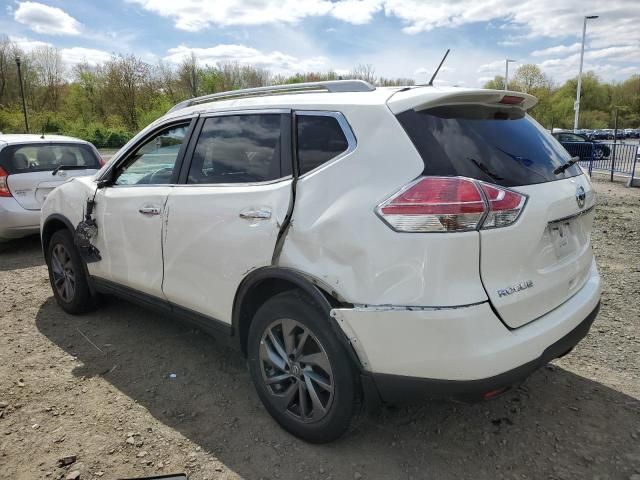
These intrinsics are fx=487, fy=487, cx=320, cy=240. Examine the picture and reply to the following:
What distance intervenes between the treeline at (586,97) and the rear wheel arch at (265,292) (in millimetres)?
64603

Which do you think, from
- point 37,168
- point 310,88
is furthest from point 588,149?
point 310,88

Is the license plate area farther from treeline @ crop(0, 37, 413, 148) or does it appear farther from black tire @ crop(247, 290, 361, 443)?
treeline @ crop(0, 37, 413, 148)

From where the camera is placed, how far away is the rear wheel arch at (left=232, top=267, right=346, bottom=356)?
88.5 inches

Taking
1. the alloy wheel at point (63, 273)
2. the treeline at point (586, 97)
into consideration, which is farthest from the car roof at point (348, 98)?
the treeline at point (586, 97)

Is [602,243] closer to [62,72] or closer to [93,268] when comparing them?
[93,268]

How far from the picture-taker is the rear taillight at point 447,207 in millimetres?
2000

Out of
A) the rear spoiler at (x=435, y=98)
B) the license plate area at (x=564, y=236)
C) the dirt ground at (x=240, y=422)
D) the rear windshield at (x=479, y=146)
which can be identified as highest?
the rear spoiler at (x=435, y=98)

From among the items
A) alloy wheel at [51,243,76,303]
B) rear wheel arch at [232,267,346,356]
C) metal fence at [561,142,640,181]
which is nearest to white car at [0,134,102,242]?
alloy wheel at [51,243,76,303]

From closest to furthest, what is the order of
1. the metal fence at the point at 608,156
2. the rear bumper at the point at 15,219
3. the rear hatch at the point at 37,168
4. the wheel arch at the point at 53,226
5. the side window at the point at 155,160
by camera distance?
1. the side window at the point at 155,160
2. the wheel arch at the point at 53,226
3. the rear bumper at the point at 15,219
4. the rear hatch at the point at 37,168
5. the metal fence at the point at 608,156

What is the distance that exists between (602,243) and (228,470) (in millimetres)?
6124

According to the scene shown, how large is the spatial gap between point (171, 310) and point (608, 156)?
18125mm

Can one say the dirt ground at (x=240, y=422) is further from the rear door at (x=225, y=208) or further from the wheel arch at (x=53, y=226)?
the wheel arch at (x=53, y=226)

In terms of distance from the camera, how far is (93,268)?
4.01 meters

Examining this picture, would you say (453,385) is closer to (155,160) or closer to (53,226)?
(155,160)
